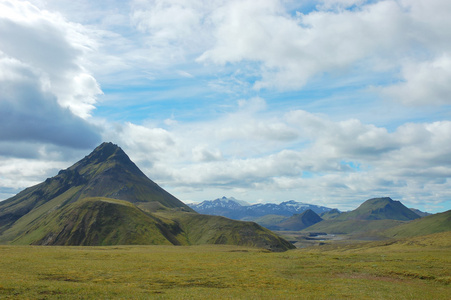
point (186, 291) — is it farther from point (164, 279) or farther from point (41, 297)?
point (41, 297)

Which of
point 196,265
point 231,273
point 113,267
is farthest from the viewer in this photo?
point 196,265

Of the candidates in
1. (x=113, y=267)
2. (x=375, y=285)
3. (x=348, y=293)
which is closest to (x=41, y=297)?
(x=113, y=267)

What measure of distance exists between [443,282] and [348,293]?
22.6 meters

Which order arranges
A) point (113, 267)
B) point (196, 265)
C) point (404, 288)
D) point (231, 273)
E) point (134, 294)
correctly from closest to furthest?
point (134, 294), point (404, 288), point (231, 273), point (113, 267), point (196, 265)

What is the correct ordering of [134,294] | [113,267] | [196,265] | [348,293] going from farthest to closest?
[196,265]
[113,267]
[348,293]
[134,294]

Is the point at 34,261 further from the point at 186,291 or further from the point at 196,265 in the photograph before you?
the point at 186,291

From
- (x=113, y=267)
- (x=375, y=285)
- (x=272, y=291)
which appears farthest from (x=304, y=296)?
(x=113, y=267)

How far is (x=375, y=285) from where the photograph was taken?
5356 cm

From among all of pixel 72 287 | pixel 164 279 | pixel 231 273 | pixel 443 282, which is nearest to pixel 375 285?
pixel 443 282

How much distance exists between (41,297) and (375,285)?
176 feet

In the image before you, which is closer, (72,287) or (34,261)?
(72,287)

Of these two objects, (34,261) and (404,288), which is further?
(34,261)

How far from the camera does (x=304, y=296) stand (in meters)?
45.4

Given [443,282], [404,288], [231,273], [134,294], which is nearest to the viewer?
[134,294]
